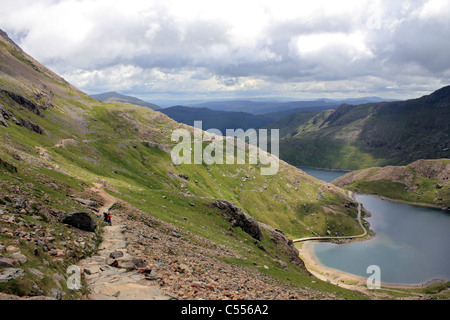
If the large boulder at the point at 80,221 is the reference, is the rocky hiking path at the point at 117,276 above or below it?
below

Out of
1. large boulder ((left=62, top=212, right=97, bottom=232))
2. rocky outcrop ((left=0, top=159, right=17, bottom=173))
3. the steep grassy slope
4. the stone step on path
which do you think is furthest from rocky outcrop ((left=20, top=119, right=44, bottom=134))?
the stone step on path

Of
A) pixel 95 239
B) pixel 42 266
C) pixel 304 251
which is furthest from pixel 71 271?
pixel 304 251

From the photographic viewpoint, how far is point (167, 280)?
70.9 ft

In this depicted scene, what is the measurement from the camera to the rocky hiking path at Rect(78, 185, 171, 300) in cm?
1820

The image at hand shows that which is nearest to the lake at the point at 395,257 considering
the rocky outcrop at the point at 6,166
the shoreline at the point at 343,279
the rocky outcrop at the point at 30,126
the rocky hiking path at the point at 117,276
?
the shoreline at the point at 343,279

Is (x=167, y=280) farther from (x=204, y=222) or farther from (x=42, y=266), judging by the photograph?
(x=204, y=222)

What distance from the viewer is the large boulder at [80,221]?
96.6ft

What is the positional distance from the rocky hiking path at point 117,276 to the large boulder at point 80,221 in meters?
3.04

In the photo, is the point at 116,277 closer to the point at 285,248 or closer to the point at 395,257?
the point at 285,248

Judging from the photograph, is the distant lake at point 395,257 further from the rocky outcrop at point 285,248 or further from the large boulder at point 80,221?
the large boulder at point 80,221

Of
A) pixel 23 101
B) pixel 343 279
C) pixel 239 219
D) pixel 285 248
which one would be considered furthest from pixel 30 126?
pixel 343 279

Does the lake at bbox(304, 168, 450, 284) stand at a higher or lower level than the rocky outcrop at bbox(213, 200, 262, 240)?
lower

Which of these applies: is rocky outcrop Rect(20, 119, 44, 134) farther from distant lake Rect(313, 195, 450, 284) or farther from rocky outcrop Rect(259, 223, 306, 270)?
distant lake Rect(313, 195, 450, 284)

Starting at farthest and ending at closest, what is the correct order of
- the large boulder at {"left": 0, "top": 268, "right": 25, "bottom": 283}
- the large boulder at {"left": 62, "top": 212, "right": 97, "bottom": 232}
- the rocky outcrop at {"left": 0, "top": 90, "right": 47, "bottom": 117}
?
the rocky outcrop at {"left": 0, "top": 90, "right": 47, "bottom": 117} → the large boulder at {"left": 62, "top": 212, "right": 97, "bottom": 232} → the large boulder at {"left": 0, "top": 268, "right": 25, "bottom": 283}
